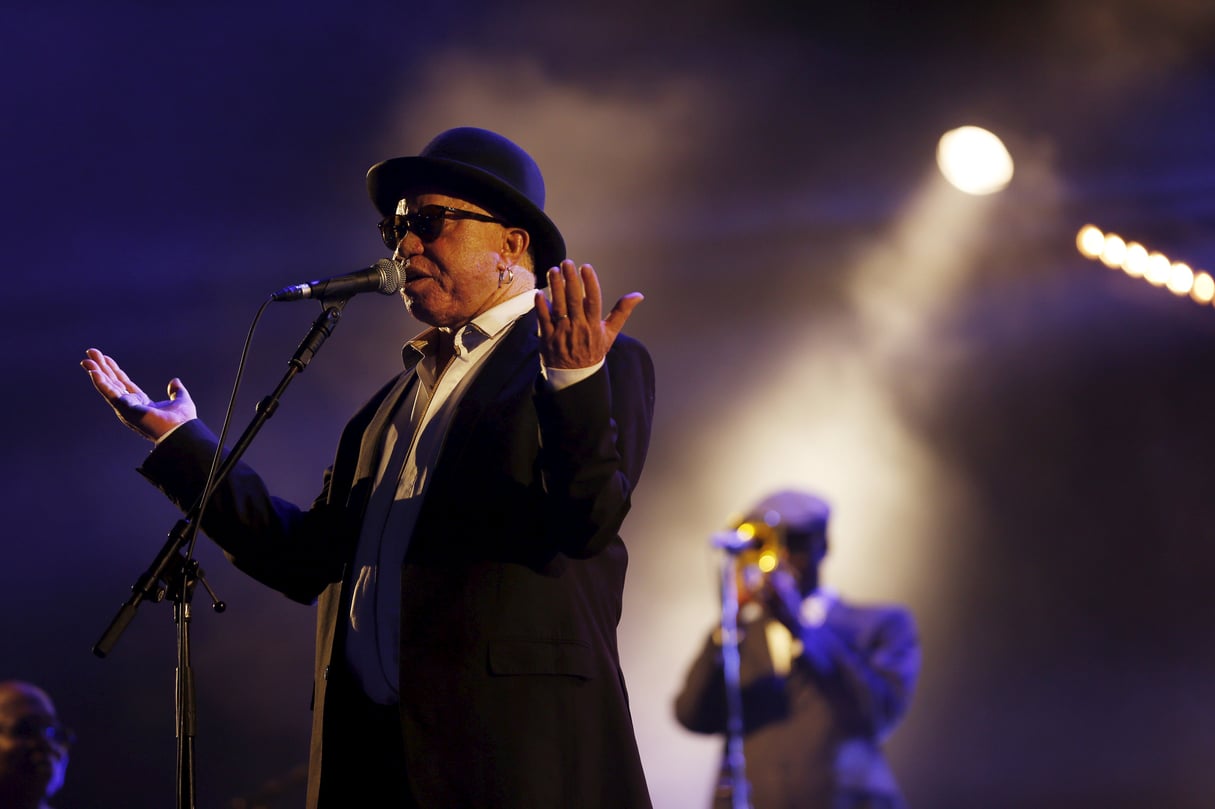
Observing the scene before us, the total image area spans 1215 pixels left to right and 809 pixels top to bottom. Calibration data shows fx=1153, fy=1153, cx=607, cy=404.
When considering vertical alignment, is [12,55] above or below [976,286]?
above

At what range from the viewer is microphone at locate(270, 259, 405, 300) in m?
2.21

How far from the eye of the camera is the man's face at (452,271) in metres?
2.51

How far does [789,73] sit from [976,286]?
146cm

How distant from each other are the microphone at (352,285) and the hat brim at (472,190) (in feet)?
0.79

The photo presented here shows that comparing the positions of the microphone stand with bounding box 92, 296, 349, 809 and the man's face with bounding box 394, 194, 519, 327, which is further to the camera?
the man's face with bounding box 394, 194, 519, 327

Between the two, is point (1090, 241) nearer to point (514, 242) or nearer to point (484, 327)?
point (514, 242)

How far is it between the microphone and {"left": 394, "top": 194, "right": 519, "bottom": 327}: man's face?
8 cm

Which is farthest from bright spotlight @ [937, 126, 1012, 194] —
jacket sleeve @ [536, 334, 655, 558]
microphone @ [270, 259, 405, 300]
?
jacket sleeve @ [536, 334, 655, 558]

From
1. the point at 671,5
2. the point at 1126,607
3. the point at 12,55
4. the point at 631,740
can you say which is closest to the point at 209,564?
the point at 12,55

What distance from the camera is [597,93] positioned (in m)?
Answer: 5.88

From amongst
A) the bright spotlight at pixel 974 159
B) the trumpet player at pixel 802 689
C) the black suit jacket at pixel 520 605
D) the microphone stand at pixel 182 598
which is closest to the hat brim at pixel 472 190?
the black suit jacket at pixel 520 605

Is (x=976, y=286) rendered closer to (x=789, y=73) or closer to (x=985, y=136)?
(x=985, y=136)

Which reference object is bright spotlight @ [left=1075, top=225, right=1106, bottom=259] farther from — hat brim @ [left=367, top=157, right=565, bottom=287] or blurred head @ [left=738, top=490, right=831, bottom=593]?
hat brim @ [left=367, top=157, right=565, bottom=287]

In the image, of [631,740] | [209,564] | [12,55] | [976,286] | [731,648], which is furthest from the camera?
[976,286]
